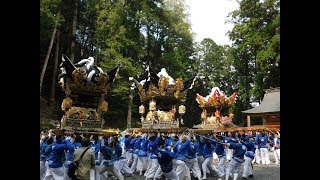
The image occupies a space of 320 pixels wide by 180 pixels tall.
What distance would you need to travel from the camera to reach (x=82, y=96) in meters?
16.9

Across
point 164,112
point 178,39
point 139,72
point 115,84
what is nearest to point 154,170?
point 164,112

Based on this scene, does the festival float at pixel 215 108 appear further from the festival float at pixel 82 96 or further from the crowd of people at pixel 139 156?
the crowd of people at pixel 139 156

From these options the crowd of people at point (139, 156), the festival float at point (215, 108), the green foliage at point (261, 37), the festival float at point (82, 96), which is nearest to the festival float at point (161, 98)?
the festival float at point (82, 96)

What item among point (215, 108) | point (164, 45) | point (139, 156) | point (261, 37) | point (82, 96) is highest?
point (164, 45)

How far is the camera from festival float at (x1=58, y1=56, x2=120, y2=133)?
1596 centimetres

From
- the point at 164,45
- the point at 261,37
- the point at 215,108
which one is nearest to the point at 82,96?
the point at 215,108

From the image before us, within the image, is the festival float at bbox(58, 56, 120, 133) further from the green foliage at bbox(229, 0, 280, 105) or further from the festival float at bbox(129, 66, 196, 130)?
the green foliage at bbox(229, 0, 280, 105)

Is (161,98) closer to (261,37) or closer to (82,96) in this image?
(82,96)

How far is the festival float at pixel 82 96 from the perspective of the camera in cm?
1596
